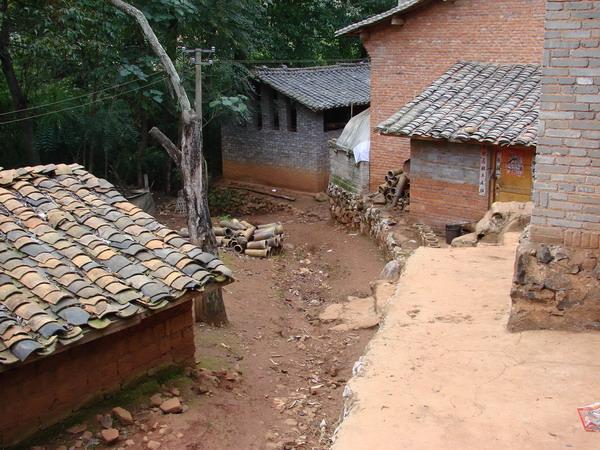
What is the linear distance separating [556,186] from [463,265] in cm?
266

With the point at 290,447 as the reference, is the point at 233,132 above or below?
above

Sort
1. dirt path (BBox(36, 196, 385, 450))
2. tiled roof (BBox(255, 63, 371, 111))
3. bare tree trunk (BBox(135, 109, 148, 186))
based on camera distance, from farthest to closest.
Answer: bare tree trunk (BBox(135, 109, 148, 186)) < tiled roof (BBox(255, 63, 371, 111)) < dirt path (BBox(36, 196, 385, 450))

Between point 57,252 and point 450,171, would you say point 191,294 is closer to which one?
point 57,252

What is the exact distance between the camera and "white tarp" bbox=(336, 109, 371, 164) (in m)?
18.5

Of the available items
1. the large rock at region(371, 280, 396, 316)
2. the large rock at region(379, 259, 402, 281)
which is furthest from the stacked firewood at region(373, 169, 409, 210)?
the large rock at region(371, 280, 396, 316)

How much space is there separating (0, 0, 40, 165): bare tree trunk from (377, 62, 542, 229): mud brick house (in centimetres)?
915

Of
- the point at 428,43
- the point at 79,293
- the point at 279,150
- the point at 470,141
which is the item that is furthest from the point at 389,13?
the point at 79,293

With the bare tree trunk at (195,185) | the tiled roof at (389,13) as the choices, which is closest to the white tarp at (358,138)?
the tiled roof at (389,13)

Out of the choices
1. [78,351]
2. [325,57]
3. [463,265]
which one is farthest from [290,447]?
[325,57]

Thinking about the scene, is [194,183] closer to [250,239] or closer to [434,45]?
[250,239]

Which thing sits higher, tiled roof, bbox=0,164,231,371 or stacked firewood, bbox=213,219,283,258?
tiled roof, bbox=0,164,231,371

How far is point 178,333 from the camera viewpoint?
325 inches

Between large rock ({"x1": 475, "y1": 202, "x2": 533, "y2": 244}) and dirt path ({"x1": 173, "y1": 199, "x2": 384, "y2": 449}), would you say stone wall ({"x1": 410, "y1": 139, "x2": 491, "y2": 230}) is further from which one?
large rock ({"x1": 475, "y1": 202, "x2": 533, "y2": 244})

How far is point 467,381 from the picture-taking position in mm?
5473
